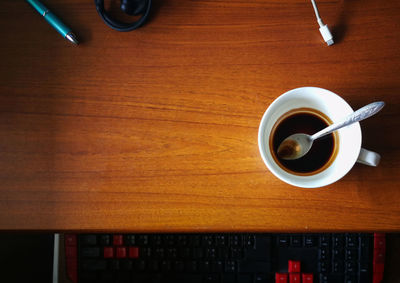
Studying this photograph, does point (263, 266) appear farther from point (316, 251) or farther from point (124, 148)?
point (124, 148)

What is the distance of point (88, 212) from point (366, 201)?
14.6 inches

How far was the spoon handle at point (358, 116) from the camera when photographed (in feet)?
1.30

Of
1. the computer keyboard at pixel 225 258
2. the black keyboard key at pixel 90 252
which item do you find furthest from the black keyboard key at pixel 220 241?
the black keyboard key at pixel 90 252

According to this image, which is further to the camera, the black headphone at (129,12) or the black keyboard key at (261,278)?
the black keyboard key at (261,278)

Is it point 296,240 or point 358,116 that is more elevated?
point 358,116

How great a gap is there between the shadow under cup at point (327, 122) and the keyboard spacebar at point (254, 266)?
24 centimetres

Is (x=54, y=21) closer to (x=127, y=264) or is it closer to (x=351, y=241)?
(x=127, y=264)

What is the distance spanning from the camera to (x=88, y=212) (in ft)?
1.60

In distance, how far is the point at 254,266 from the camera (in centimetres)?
63

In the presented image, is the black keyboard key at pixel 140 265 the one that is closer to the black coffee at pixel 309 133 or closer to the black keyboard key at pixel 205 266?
the black keyboard key at pixel 205 266

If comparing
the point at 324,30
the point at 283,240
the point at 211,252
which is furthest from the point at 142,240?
the point at 324,30

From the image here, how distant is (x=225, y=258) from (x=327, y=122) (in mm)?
310

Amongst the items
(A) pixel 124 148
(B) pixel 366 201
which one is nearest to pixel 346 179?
(B) pixel 366 201

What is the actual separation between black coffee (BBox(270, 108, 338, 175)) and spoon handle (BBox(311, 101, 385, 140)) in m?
0.03
